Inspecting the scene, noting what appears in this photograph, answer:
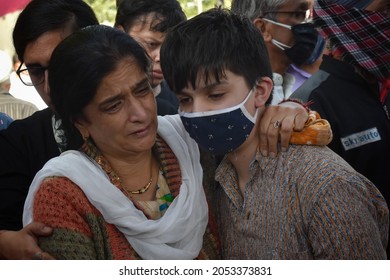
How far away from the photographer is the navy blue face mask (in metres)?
2.21

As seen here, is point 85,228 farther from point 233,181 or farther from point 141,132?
point 233,181

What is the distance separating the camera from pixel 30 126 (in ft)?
8.78

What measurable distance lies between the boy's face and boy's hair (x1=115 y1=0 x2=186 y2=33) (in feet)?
5.26

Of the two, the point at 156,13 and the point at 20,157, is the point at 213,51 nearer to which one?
the point at 20,157

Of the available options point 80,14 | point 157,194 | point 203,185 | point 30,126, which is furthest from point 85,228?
point 80,14

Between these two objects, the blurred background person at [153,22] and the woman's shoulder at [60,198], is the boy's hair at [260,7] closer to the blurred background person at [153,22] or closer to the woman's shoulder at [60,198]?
the blurred background person at [153,22]

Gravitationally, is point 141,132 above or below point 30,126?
above

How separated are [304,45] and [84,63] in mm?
2169

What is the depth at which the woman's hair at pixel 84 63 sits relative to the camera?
83.9 inches

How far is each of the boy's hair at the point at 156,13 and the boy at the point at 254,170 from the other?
144 cm

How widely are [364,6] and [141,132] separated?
3.97 ft

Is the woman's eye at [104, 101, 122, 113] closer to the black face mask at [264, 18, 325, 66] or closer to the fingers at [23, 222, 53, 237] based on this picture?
the fingers at [23, 222, 53, 237]

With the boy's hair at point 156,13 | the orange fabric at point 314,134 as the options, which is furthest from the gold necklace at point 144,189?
the boy's hair at point 156,13

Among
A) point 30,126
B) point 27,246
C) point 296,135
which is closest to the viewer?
point 27,246
